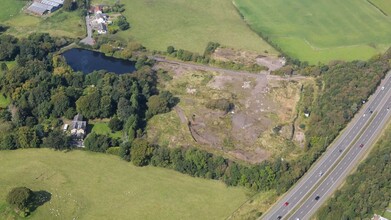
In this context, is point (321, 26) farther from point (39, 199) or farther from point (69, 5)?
point (39, 199)

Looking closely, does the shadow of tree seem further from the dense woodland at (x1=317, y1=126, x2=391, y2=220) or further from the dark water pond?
the dense woodland at (x1=317, y1=126, x2=391, y2=220)

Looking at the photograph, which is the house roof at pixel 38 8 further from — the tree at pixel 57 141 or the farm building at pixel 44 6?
the tree at pixel 57 141

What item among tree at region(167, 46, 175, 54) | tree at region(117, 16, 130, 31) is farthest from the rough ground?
tree at region(117, 16, 130, 31)

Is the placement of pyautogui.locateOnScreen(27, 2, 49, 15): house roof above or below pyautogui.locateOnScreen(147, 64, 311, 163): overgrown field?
above

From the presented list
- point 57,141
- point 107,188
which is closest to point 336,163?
point 107,188

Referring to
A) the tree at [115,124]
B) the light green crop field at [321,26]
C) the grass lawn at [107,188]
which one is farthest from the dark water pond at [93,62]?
the light green crop field at [321,26]
